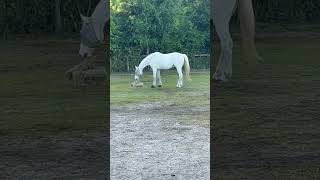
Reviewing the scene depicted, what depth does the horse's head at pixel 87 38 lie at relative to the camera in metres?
3.58

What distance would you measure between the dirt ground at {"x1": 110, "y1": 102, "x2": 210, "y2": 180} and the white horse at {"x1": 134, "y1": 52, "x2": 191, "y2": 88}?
250mm

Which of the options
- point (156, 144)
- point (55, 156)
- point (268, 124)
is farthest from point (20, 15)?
point (268, 124)

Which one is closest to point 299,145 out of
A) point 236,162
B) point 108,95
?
point 236,162

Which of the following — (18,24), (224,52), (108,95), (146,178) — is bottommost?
(146,178)

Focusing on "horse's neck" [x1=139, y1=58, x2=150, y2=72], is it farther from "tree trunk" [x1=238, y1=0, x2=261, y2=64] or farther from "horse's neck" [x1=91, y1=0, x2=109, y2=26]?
"tree trunk" [x1=238, y1=0, x2=261, y2=64]

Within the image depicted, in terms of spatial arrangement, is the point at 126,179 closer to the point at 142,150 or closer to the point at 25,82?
the point at 142,150

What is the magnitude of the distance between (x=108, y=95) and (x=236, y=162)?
124 centimetres

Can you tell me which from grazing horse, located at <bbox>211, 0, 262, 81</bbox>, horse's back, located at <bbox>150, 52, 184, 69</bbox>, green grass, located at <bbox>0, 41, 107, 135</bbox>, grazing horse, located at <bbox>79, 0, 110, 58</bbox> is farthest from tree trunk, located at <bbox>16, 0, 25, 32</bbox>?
grazing horse, located at <bbox>211, 0, 262, 81</bbox>

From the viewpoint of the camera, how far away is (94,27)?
11.7ft

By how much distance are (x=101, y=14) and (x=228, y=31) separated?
40.0 inches

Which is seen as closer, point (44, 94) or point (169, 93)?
point (44, 94)

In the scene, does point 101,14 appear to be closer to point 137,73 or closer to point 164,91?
point 137,73

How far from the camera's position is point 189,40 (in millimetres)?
5172

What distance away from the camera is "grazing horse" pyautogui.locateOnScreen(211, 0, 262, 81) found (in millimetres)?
3484
